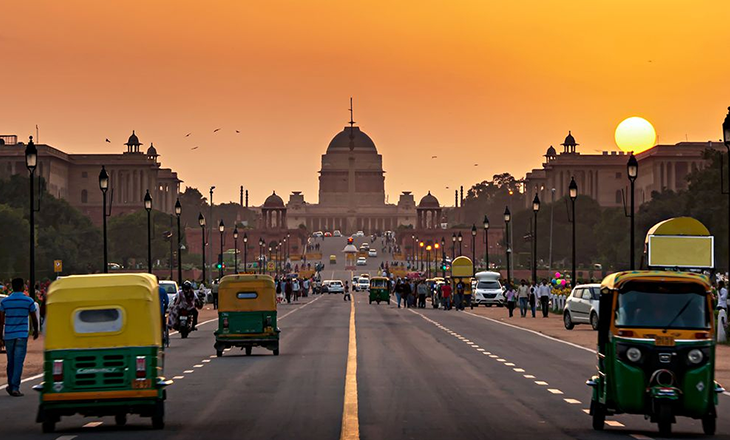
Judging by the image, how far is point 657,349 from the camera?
620 inches

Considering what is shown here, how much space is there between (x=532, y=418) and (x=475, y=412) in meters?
0.95

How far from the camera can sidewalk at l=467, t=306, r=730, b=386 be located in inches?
1113

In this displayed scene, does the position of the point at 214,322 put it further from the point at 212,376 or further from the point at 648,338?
the point at 648,338

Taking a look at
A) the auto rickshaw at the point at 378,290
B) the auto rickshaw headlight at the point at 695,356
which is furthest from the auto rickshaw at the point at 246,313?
the auto rickshaw at the point at 378,290

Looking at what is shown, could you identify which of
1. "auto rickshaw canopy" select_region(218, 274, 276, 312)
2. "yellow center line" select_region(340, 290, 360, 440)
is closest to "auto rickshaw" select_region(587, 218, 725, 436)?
"yellow center line" select_region(340, 290, 360, 440)

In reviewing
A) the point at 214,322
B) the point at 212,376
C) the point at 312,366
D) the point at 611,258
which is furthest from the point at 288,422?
the point at 611,258

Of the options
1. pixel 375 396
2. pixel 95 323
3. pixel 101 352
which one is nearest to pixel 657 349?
pixel 375 396

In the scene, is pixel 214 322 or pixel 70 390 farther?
pixel 214 322

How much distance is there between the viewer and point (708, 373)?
1559 cm

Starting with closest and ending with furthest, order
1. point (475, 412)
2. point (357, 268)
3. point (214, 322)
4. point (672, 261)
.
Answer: point (475, 412) → point (672, 261) → point (214, 322) → point (357, 268)

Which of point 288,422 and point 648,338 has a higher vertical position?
point 648,338

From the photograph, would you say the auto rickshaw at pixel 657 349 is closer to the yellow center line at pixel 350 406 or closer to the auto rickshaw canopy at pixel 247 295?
the yellow center line at pixel 350 406

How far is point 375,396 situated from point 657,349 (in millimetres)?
5903

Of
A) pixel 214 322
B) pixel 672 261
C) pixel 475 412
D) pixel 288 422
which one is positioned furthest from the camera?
pixel 214 322
